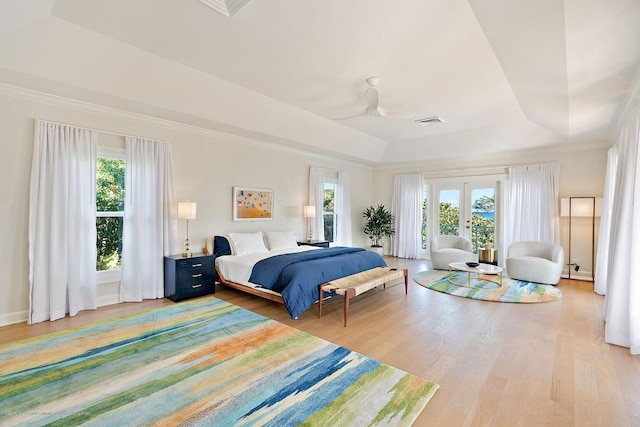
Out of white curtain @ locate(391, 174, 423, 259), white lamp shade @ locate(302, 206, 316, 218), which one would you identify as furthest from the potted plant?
white lamp shade @ locate(302, 206, 316, 218)

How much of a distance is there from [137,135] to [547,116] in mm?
5897

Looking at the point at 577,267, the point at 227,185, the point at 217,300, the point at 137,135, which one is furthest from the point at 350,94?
the point at 577,267

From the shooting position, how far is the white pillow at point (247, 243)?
495cm

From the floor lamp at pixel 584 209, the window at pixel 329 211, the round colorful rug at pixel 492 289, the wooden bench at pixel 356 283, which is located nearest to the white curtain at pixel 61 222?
the wooden bench at pixel 356 283

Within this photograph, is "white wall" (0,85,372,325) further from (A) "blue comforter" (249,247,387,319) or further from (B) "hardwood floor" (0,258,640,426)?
(A) "blue comforter" (249,247,387,319)

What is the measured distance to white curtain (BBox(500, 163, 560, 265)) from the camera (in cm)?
589

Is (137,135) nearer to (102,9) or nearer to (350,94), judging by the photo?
(102,9)

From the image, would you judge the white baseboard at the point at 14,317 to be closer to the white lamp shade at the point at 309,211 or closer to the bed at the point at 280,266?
the bed at the point at 280,266

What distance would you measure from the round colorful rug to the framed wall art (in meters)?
3.17

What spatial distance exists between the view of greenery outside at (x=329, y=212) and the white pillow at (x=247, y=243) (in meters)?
2.43

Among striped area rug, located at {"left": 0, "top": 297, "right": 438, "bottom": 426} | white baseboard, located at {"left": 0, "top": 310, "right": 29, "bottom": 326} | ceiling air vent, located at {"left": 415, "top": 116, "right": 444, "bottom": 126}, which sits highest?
ceiling air vent, located at {"left": 415, "top": 116, "right": 444, "bottom": 126}

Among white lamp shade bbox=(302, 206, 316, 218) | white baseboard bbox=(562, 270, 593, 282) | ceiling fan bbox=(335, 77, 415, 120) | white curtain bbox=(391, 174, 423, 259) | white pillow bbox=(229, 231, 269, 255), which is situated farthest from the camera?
white curtain bbox=(391, 174, 423, 259)

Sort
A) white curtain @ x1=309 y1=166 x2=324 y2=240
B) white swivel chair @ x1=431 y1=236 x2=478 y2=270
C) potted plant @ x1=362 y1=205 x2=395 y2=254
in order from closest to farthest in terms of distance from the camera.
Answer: white swivel chair @ x1=431 y1=236 x2=478 y2=270, white curtain @ x1=309 y1=166 x2=324 y2=240, potted plant @ x1=362 y1=205 x2=395 y2=254

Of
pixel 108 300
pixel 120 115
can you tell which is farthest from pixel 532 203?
pixel 108 300
